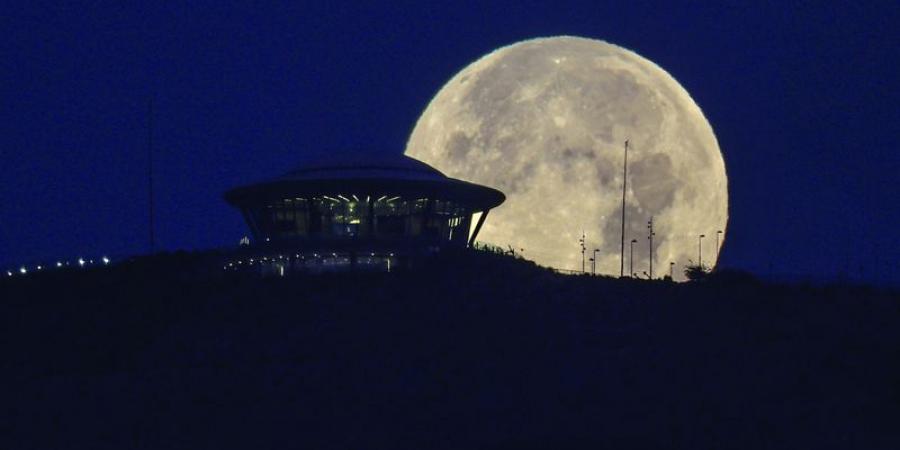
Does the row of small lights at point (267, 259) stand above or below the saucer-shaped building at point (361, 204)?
below

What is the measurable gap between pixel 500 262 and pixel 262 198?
77.5 feet

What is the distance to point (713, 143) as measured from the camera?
85.2 metres

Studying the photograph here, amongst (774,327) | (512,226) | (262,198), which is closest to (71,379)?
(774,327)

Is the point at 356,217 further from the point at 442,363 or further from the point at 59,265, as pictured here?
the point at 442,363

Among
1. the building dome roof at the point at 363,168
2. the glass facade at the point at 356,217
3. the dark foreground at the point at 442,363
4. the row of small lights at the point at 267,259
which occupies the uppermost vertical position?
the building dome roof at the point at 363,168

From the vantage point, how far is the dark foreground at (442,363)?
32.6 meters

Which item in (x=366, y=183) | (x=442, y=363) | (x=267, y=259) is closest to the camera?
(x=442, y=363)

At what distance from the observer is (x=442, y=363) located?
38.8 meters

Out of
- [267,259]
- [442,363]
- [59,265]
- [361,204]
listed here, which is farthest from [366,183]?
[442,363]

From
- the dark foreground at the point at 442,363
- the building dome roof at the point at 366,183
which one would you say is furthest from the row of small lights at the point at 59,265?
the building dome roof at the point at 366,183

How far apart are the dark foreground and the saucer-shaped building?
1861cm

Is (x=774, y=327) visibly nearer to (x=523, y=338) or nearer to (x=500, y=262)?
(x=523, y=338)

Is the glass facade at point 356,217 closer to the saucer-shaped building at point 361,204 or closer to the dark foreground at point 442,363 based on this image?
the saucer-shaped building at point 361,204

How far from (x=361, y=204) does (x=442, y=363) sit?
120 ft
